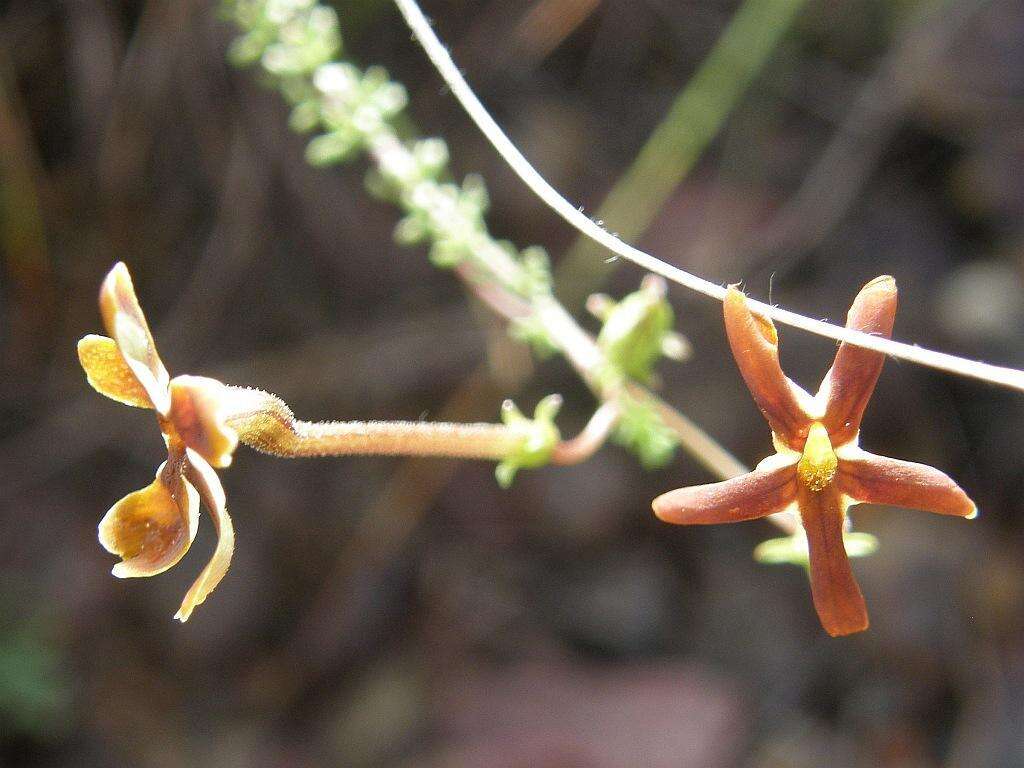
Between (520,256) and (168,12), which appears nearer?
(168,12)

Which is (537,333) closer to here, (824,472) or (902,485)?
(824,472)

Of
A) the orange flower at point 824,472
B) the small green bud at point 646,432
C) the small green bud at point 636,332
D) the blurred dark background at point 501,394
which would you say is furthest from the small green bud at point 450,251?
the blurred dark background at point 501,394

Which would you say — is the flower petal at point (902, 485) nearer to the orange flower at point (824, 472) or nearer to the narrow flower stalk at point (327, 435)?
the orange flower at point (824, 472)

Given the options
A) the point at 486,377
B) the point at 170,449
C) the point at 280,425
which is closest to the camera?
the point at 170,449

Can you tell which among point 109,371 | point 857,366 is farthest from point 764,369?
point 109,371

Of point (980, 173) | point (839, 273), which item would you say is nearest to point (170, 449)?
point (839, 273)

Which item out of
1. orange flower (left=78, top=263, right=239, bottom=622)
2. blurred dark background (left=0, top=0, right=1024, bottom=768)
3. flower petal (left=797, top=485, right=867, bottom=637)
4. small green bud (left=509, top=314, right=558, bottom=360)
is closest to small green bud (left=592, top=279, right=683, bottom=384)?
small green bud (left=509, top=314, right=558, bottom=360)

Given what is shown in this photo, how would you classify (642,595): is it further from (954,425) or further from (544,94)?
(544,94)

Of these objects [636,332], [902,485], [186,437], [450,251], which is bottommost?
[186,437]
